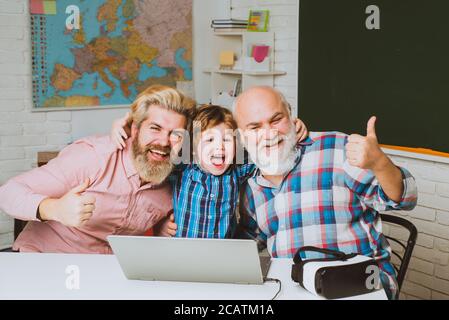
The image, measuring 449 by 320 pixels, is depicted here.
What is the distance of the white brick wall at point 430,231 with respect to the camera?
3.14m

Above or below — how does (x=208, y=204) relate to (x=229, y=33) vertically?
below

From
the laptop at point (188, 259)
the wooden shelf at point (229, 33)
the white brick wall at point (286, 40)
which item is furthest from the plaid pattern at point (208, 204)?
the wooden shelf at point (229, 33)

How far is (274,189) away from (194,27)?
274 cm

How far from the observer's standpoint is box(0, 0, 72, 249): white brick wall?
3.75 meters

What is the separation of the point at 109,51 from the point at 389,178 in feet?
8.95

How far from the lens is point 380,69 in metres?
3.34

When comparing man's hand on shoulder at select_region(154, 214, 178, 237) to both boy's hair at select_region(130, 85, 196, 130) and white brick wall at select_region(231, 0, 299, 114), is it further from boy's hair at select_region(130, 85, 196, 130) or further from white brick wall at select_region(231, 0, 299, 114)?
white brick wall at select_region(231, 0, 299, 114)

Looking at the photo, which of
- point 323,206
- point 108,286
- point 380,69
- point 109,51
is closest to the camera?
point 108,286

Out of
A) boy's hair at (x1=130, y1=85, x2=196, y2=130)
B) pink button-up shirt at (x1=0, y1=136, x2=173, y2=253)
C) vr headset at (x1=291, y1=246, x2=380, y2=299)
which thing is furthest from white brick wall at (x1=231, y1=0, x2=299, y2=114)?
vr headset at (x1=291, y1=246, x2=380, y2=299)

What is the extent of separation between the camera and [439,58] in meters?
2.99

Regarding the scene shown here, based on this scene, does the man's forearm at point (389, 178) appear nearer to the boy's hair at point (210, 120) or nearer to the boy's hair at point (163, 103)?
the boy's hair at point (210, 120)

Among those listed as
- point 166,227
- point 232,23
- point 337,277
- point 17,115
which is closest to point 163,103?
point 166,227

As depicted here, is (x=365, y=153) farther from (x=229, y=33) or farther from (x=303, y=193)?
(x=229, y=33)

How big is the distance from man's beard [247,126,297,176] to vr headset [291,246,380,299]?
0.48 m
